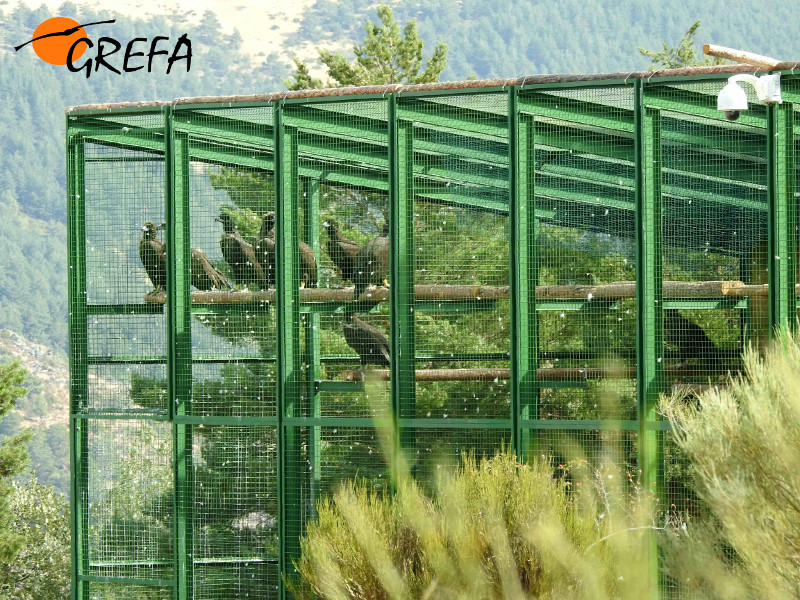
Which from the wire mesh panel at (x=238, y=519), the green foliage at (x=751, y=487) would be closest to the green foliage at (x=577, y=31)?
the wire mesh panel at (x=238, y=519)

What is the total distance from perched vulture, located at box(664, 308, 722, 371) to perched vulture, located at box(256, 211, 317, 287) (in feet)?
8.06

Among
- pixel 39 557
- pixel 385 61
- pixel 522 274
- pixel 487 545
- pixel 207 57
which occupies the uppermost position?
pixel 207 57

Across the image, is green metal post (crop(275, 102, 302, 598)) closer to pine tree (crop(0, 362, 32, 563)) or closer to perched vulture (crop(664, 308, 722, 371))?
perched vulture (crop(664, 308, 722, 371))

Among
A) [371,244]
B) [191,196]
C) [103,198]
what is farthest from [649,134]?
[103,198]

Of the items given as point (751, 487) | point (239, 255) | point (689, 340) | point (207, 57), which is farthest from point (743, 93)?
point (207, 57)

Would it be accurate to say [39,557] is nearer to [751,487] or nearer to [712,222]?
[712,222]

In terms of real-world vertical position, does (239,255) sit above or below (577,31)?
below

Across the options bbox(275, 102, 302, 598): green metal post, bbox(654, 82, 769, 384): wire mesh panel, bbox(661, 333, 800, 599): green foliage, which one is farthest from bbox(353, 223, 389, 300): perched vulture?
bbox(661, 333, 800, 599): green foliage

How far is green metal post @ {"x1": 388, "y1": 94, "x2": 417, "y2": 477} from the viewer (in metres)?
7.94

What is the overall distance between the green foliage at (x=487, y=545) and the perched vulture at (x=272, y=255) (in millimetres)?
1802

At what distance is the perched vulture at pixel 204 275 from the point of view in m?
8.45

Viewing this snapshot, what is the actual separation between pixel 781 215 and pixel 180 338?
415 cm

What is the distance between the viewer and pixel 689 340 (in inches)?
294

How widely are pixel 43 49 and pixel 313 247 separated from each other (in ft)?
198
